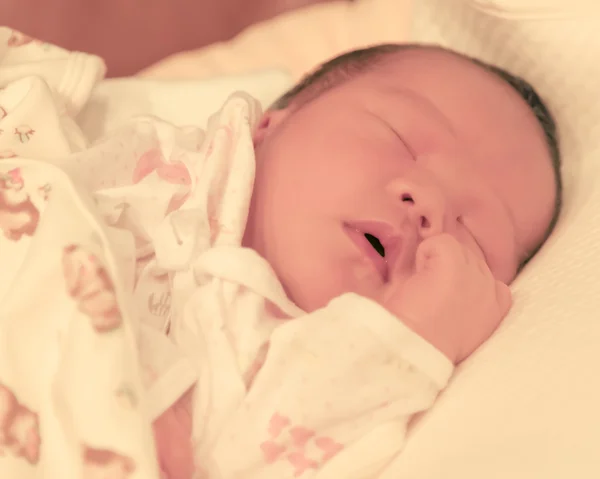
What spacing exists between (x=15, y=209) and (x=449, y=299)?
0.41m

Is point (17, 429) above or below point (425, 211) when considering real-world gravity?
below

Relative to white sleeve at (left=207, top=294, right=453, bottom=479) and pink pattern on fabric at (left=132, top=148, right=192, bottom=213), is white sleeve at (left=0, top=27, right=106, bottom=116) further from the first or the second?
white sleeve at (left=207, top=294, right=453, bottom=479)

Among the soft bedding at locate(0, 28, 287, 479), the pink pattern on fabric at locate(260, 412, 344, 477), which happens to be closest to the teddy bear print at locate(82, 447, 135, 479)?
the soft bedding at locate(0, 28, 287, 479)

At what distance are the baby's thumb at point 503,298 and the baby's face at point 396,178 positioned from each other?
0.20 feet

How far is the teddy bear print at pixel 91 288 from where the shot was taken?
1.70ft

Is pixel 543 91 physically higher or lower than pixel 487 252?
higher

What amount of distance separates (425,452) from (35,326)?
0.32 meters

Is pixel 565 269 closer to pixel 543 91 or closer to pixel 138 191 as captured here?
pixel 543 91

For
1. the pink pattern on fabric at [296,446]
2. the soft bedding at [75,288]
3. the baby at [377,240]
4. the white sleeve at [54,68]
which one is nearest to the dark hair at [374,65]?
the baby at [377,240]

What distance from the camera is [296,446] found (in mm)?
534

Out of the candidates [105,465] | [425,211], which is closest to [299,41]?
[425,211]

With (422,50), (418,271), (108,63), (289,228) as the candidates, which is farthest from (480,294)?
(108,63)

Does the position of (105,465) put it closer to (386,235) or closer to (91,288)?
(91,288)

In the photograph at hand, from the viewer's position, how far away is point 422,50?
802 millimetres
